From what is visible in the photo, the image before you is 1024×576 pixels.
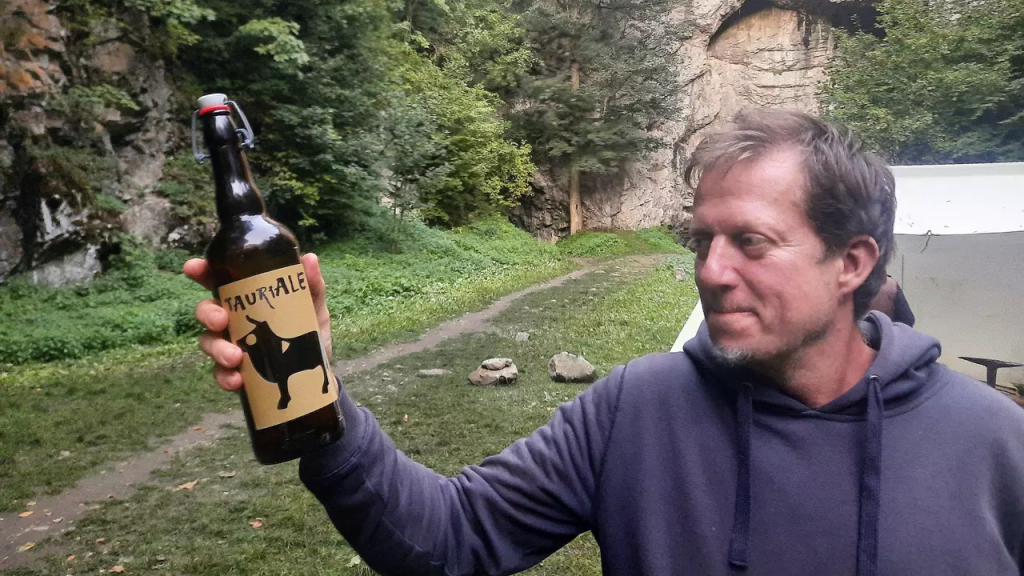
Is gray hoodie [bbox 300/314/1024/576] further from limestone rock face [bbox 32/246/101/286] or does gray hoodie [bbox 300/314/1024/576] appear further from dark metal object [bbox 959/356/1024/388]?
limestone rock face [bbox 32/246/101/286]

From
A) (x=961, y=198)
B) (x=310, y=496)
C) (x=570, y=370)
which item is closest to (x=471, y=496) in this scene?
(x=310, y=496)

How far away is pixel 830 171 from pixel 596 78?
1976 centimetres

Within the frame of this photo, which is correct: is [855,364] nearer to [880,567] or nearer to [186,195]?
[880,567]

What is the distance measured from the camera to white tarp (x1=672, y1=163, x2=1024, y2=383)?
4.77 m

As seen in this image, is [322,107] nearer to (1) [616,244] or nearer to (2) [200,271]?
(1) [616,244]

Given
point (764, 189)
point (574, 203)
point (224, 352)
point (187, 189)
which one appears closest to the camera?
point (224, 352)

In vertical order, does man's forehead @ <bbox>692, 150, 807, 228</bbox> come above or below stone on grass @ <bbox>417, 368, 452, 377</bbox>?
above

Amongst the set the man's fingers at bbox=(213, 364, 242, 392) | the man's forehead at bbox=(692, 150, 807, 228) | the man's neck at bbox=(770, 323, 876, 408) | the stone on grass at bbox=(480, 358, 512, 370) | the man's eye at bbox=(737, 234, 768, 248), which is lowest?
the stone on grass at bbox=(480, 358, 512, 370)

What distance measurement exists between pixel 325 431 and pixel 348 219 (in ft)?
40.2

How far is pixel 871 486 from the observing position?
1.10 m

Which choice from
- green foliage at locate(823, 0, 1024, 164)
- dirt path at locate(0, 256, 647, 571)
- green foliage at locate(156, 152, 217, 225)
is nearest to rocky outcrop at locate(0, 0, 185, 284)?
green foliage at locate(156, 152, 217, 225)

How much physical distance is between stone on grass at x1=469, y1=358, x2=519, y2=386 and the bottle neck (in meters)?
5.24

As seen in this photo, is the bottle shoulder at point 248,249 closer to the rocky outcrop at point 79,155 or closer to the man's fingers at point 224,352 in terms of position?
the man's fingers at point 224,352

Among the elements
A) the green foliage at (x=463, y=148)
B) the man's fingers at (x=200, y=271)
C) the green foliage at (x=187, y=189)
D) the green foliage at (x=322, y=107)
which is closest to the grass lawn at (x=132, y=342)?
the green foliage at (x=322, y=107)
